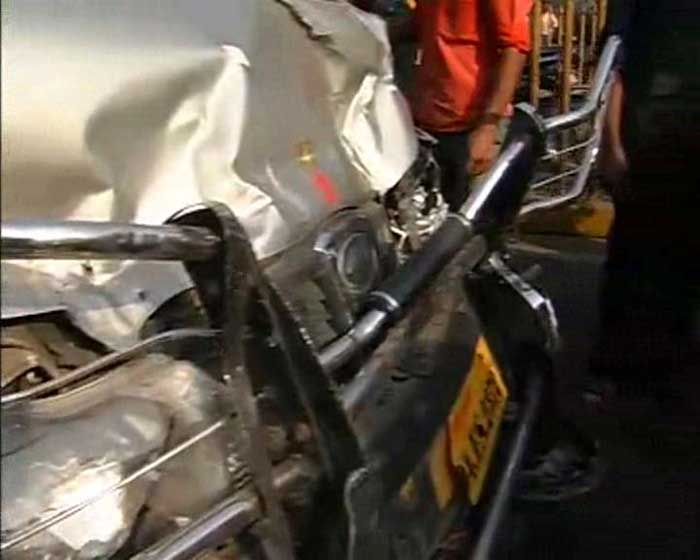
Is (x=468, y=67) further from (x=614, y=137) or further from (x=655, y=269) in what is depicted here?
(x=655, y=269)

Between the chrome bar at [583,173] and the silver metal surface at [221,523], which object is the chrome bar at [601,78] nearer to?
the chrome bar at [583,173]

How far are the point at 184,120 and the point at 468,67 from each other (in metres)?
2.33

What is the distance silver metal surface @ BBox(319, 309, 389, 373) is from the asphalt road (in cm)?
85

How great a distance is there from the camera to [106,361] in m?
1.88

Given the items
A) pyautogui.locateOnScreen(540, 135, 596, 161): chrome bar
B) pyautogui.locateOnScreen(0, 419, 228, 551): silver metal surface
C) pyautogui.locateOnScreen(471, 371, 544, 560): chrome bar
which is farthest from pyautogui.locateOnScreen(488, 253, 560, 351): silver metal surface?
pyautogui.locateOnScreen(540, 135, 596, 161): chrome bar

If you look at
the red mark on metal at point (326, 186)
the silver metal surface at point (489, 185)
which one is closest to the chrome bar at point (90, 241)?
the red mark on metal at point (326, 186)

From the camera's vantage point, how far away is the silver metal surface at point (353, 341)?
2.22 metres

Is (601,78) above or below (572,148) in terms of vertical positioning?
above

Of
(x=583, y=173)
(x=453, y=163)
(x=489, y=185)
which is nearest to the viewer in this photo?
(x=489, y=185)

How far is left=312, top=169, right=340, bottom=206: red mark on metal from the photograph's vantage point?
8.57 ft

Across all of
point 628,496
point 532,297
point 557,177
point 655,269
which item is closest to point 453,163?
point 655,269

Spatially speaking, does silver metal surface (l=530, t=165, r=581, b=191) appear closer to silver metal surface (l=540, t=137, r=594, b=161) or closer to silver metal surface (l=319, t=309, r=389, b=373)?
silver metal surface (l=540, t=137, r=594, b=161)

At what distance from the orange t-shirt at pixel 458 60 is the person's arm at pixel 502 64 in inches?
0.7

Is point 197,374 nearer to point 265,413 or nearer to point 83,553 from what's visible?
point 265,413
